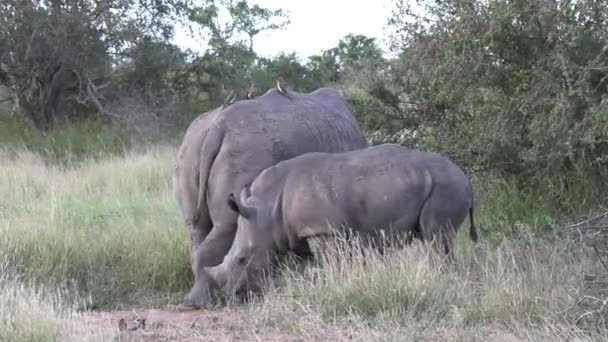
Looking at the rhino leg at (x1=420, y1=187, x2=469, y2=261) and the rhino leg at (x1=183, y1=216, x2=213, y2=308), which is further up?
the rhino leg at (x1=420, y1=187, x2=469, y2=261)

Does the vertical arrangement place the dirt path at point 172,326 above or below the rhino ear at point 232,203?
below

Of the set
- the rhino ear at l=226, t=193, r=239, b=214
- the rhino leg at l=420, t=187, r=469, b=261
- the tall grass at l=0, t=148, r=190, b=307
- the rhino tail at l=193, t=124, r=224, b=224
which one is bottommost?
the tall grass at l=0, t=148, r=190, b=307

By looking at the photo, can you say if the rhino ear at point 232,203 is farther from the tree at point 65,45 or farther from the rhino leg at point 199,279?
the tree at point 65,45

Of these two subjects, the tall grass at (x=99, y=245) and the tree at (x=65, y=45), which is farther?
the tree at (x=65, y=45)

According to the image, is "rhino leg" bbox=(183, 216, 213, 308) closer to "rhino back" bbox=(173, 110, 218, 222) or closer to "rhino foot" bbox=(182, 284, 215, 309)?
"rhino foot" bbox=(182, 284, 215, 309)

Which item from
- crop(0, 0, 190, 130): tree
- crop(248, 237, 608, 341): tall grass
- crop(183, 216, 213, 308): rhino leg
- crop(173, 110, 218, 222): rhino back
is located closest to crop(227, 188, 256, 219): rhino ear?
crop(248, 237, 608, 341): tall grass

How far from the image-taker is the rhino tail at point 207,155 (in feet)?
23.7

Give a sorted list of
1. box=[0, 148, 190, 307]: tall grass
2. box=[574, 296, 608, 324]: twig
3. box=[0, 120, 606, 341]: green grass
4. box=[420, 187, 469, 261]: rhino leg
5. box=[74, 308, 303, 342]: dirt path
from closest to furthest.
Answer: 1. box=[574, 296, 608, 324]: twig
2. box=[0, 120, 606, 341]: green grass
3. box=[74, 308, 303, 342]: dirt path
4. box=[420, 187, 469, 261]: rhino leg
5. box=[0, 148, 190, 307]: tall grass

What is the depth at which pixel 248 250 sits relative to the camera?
679cm

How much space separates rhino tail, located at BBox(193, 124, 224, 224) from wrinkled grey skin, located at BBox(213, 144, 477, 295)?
48 cm

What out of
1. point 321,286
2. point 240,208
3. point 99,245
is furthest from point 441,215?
point 99,245

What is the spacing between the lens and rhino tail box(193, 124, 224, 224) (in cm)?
722

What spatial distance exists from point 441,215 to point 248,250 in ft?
4.74

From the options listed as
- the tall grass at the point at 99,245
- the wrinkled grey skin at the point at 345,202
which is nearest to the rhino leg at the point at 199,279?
the wrinkled grey skin at the point at 345,202
